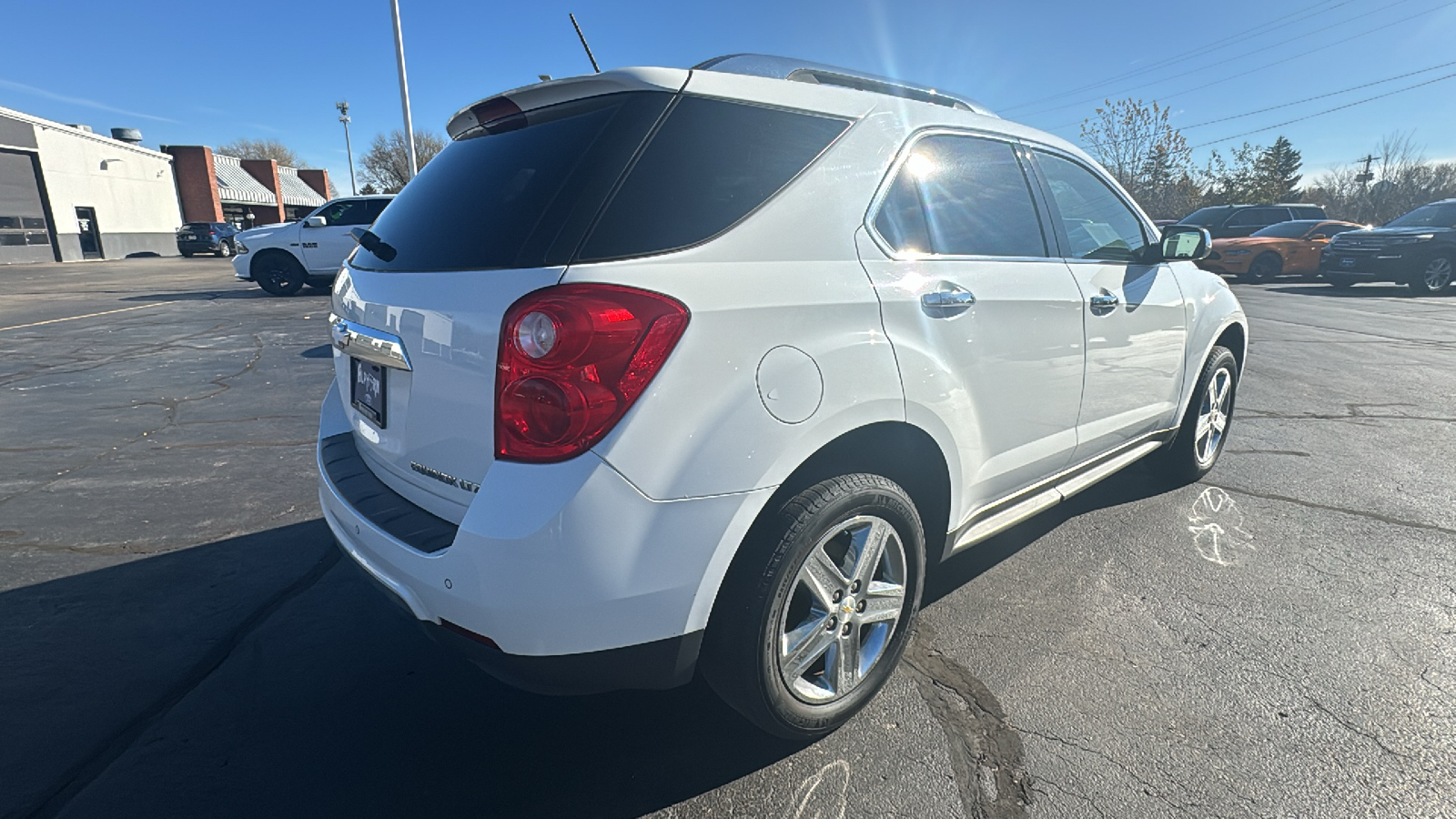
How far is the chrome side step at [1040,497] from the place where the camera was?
258cm

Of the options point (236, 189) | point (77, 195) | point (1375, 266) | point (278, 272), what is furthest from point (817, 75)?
point (236, 189)

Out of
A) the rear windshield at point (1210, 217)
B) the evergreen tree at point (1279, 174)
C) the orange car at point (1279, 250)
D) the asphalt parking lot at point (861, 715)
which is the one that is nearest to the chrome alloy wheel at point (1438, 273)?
the orange car at point (1279, 250)

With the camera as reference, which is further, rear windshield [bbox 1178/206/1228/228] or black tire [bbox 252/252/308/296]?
rear windshield [bbox 1178/206/1228/228]

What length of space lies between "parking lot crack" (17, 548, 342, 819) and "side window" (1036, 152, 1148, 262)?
3.37m

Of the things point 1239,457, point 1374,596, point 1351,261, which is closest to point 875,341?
point 1374,596

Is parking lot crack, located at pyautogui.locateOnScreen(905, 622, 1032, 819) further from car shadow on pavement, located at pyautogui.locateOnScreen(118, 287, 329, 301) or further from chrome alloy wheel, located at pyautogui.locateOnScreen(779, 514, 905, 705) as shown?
car shadow on pavement, located at pyautogui.locateOnScreen(118, 287, 329, 301)

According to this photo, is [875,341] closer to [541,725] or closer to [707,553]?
[707,553]

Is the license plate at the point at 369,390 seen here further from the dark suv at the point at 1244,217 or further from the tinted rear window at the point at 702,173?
the dark suv at the point at 1244,217

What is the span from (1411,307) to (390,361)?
17.4m

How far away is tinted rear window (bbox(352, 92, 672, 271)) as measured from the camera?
5.92 feet

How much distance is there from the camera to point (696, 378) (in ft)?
5.53

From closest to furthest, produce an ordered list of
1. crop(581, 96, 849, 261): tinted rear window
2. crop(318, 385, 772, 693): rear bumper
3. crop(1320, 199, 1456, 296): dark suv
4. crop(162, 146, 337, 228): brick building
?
crop(318, 385, 772, 693): rear bumper, crop(581, 96, 849, 261): tinted rear window, crop(1320, 199, 1456, 296): dark suv, crop(162, 146, 337, 228): brick building

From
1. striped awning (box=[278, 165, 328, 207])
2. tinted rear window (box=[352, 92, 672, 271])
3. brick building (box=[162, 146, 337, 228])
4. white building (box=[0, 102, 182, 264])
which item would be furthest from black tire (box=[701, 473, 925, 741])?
striped awning (box=[278, 165, 328, 207])

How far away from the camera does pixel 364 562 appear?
2.02 metres
